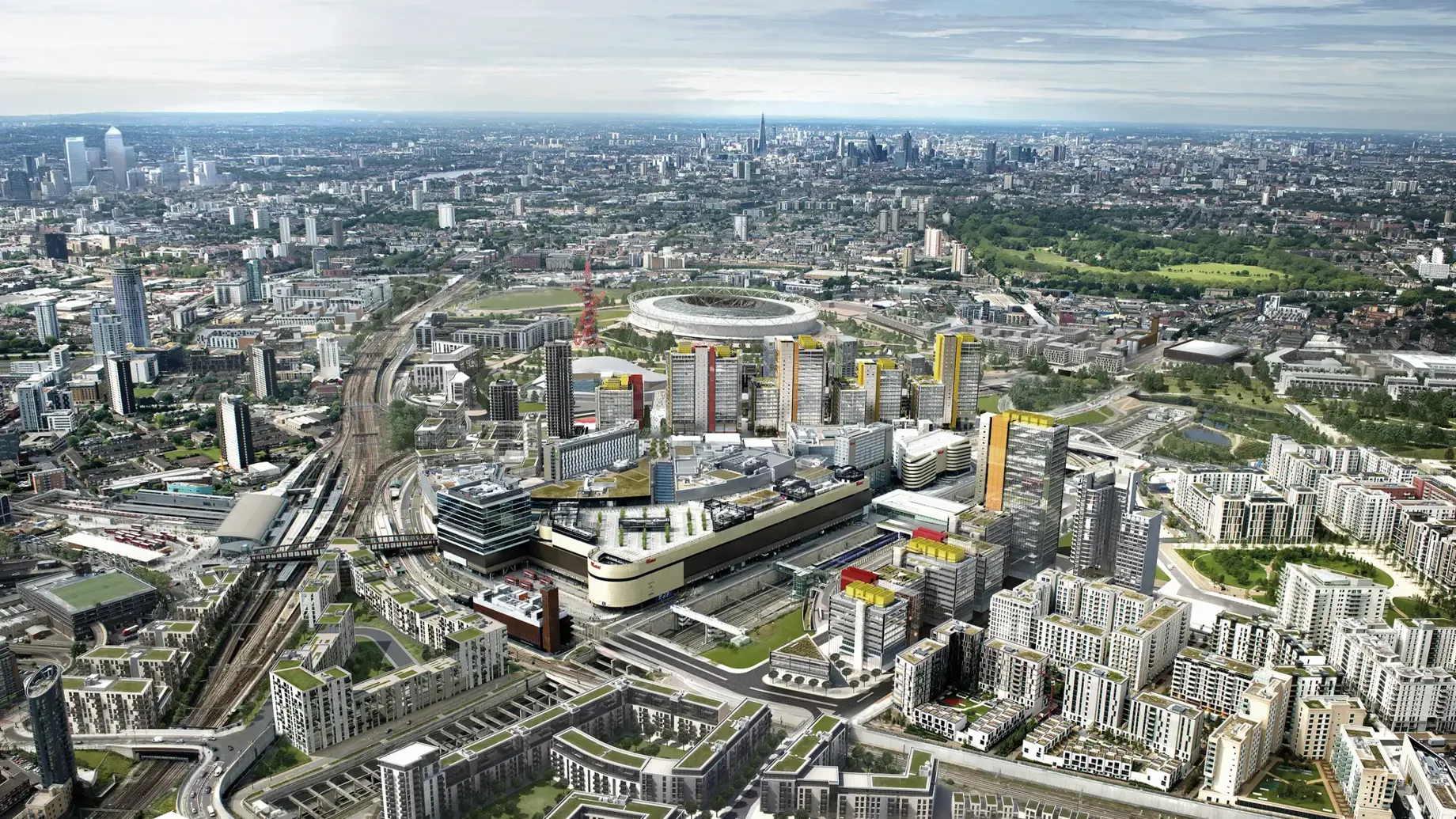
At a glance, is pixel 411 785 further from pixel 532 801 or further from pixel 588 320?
pixel 588 320

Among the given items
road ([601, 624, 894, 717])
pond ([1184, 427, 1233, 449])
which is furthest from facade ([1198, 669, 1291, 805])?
pond ([1184, 427, 1233, 449])

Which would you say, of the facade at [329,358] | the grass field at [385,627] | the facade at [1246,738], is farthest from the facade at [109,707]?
the facade at [329,358]

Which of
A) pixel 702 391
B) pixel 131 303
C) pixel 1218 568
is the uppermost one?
pixel 131 303

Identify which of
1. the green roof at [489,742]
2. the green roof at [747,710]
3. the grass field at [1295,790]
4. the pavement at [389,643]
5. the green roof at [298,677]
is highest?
the green roof at [298,677]

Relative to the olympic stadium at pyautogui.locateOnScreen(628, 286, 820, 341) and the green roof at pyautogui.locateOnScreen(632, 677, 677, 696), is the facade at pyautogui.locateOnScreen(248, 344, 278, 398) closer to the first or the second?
the olympic stadium at pyautogui.locateOnScreen(628, 286, 820, 341)

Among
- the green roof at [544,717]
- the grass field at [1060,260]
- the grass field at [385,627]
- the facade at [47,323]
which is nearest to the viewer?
the green roof at [544,717]

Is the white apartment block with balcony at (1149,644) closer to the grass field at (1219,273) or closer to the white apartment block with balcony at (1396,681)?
the white apartment block with balcony at (1396,681)

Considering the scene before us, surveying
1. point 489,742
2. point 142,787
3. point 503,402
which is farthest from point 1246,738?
point 503,402

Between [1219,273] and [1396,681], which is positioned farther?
[1219,273]
